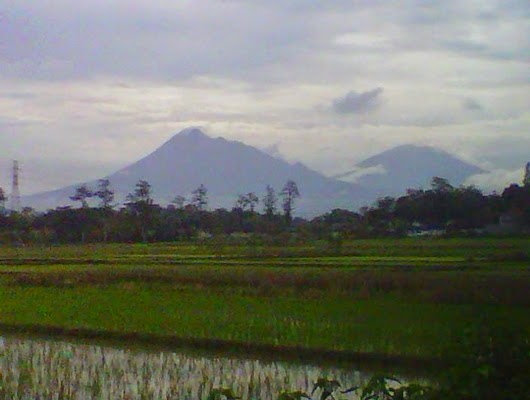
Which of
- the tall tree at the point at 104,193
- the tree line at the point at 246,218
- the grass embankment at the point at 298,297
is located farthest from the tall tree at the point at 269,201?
the grass embankment at the point at 298,297

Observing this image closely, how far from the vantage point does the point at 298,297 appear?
13461mm

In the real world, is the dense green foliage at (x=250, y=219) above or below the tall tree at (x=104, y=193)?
below

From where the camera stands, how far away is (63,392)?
6.23 meters

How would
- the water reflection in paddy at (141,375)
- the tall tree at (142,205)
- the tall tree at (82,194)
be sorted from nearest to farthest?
the water reflection in paddy at (141,375)
the tall tree at (142,205)
the tall tree at (82,194)

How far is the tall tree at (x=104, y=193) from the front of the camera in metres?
41.5

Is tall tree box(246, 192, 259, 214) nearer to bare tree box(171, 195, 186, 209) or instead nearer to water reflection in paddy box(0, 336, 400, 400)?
bare tree box(171, 195, 186, 209)

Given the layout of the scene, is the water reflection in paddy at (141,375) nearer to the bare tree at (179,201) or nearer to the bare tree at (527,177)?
the bare tree at (527,177)

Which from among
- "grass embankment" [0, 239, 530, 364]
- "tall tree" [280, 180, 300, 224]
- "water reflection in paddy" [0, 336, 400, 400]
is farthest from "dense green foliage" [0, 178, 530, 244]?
"water reflection in paddy" [0, 336, 400, 400]

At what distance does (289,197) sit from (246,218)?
4.59 m

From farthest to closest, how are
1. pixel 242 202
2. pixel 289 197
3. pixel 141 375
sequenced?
pixel 289 197, pixel 242 202, pixel 141 375

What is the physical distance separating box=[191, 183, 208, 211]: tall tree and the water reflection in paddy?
3455cm

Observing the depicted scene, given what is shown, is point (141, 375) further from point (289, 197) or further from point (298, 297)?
point (289, 197)

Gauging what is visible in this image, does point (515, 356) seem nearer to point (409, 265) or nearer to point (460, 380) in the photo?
point (460, 380)

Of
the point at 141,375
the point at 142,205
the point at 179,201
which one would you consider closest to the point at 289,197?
the point at 179,201
